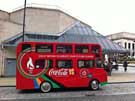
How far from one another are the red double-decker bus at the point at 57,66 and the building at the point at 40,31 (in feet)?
29.5

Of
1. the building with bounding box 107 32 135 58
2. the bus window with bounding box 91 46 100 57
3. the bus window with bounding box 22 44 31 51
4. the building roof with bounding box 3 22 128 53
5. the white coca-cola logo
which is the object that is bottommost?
the white coca-cola logo

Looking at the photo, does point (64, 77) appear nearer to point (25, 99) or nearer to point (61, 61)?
point (61, 61)

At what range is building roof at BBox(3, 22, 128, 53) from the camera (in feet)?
84.0

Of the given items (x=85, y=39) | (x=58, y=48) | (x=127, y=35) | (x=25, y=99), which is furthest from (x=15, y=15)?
(x=127, y=35)

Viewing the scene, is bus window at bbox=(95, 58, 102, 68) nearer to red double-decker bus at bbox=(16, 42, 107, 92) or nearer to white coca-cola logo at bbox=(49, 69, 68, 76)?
red double-decker bus at bbox=(16, 42, 107, 92)

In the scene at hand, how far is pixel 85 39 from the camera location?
2739cm

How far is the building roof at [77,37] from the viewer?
25.6 meters

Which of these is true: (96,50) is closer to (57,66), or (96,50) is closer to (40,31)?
(57,66)

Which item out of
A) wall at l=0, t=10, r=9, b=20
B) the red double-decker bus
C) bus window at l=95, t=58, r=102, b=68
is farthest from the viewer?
wall at l=0, t=10, r=9, b=20

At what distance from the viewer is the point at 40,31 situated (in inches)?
1069

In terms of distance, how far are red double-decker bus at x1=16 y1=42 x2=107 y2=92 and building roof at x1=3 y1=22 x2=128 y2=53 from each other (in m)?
9.09

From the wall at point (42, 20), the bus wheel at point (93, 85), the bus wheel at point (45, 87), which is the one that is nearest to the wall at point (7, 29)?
the wall at point (42, 20)

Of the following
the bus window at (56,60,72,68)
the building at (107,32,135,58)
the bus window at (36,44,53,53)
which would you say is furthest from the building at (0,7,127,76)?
the building at (107,32,135,58)

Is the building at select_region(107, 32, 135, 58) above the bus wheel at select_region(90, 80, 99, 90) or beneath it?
above
